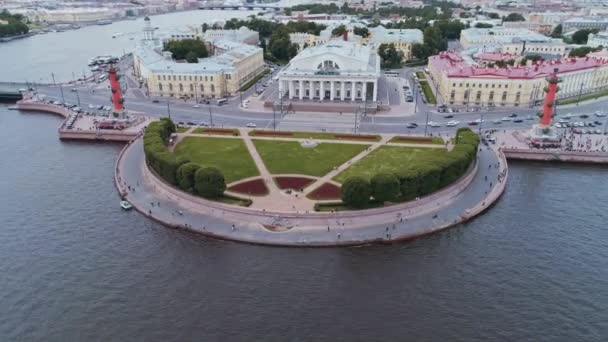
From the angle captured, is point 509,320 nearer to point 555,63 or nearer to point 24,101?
point 555,63

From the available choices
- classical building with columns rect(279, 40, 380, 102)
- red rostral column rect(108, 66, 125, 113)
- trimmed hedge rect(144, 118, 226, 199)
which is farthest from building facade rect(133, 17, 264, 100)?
trimmed hedge rect(144, 118, 226, 199)

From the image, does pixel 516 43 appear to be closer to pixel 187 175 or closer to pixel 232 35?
→ pixel 232 35

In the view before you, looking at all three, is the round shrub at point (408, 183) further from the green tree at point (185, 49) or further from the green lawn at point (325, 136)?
the green tree at point (185, 49)

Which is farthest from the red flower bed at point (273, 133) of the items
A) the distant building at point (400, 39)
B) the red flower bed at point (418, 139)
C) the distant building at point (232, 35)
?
the distant building at point (232, 35)

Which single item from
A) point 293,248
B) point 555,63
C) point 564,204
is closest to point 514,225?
point 564,204

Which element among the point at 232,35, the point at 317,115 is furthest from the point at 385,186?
the point at 232,35
